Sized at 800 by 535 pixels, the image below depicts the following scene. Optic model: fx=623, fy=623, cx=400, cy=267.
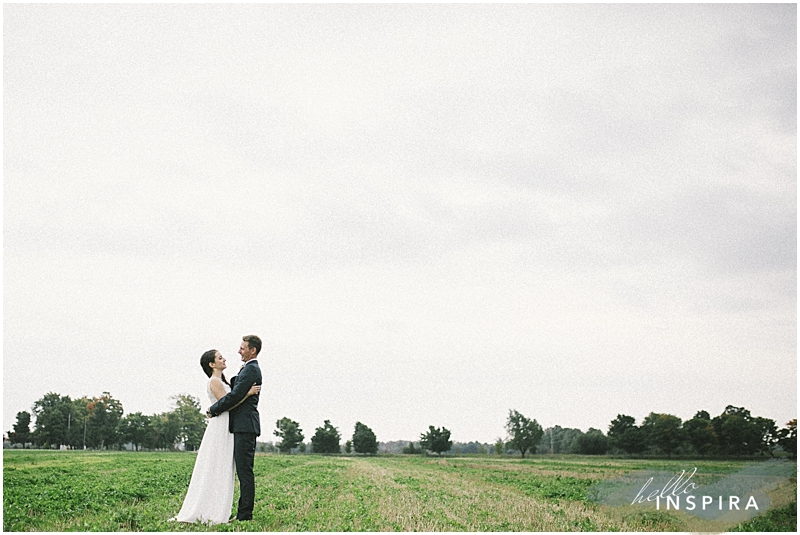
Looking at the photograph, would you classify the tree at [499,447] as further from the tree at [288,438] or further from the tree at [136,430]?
the tree at [136,430]

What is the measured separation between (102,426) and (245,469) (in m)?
30.8

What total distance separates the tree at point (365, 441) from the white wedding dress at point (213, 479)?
135 feet

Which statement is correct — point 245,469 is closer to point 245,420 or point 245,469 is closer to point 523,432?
point 245,420

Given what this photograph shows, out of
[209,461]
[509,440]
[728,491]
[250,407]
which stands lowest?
[509,440]

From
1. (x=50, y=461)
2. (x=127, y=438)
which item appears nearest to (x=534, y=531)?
(x=50, y=461)

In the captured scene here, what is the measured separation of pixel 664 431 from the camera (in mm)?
42969

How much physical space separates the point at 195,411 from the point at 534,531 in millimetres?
39955

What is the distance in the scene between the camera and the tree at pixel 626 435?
44928 millimetres

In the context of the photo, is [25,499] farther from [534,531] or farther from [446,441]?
[446,441]

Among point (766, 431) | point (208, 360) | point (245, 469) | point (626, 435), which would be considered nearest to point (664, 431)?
point (626, 435)

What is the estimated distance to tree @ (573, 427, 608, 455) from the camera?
4869cm

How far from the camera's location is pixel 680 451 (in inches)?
1555

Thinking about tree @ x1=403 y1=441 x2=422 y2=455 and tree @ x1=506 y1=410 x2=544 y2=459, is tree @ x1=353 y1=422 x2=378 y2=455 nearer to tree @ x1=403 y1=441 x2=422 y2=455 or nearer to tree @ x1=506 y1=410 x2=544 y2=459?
tree @ x1=403 y1=441 x2=422 y2=455

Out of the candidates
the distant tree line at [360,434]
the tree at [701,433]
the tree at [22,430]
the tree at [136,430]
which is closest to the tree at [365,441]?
the distant tree line at [360,434]
